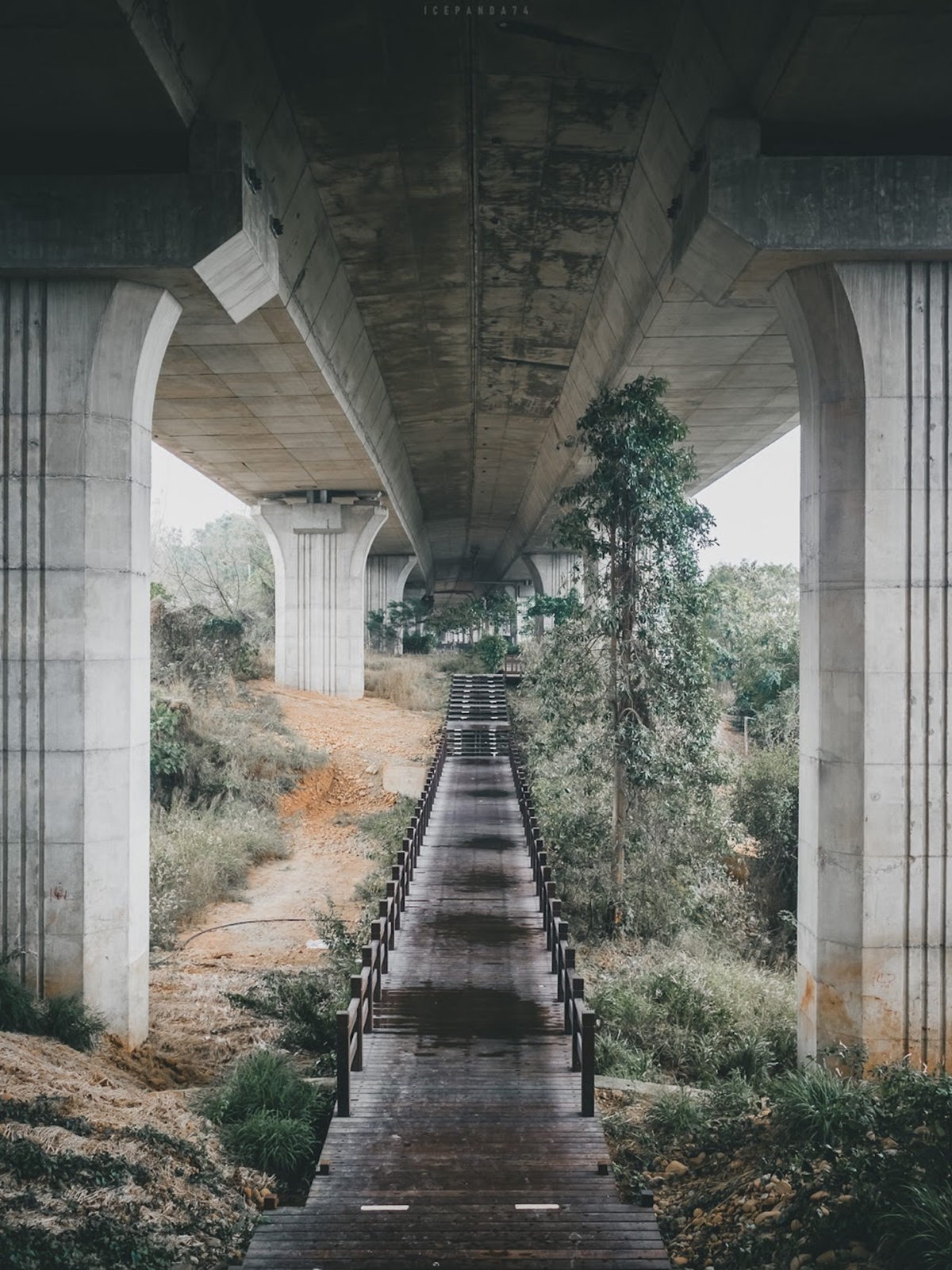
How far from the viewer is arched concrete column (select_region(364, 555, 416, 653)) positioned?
45562 mm

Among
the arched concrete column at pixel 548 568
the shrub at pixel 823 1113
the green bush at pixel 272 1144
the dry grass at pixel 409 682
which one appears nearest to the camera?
the shrub at pixel 823 1113

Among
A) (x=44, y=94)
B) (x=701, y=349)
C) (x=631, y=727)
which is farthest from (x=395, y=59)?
(x=631, y=727)

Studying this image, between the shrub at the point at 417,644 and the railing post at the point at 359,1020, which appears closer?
the railing post at the point at 359,1020

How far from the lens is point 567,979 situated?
8.26m

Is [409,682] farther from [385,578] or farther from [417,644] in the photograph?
[385,578]

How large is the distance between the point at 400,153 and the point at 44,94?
13.7 ft

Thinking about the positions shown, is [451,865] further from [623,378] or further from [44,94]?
[44,94]

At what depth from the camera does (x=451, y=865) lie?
45.0ft

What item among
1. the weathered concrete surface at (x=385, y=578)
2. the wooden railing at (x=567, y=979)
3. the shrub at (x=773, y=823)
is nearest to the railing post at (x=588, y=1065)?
the wooden railing at (x=567, y=979)

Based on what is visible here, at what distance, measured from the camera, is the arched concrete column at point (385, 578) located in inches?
1794

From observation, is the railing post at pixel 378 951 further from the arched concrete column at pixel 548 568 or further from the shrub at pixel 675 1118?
the arched concrete column at pixel 548 568

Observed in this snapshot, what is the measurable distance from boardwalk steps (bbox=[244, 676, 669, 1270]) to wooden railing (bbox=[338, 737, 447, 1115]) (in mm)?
133

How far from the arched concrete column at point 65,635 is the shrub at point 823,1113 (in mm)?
5891

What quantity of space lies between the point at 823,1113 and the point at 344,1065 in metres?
3.29
